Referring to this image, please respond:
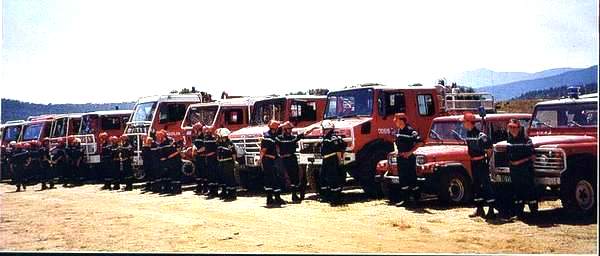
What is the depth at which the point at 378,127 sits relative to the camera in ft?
32.9

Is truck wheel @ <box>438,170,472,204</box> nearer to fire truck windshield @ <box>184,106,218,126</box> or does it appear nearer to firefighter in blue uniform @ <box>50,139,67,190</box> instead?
fire truck windshield @ <box>184,106,218,126</box>

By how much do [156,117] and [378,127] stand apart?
20.2ft

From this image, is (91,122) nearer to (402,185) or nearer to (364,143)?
(364,143)

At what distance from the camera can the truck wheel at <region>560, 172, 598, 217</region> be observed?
7062 millimetres

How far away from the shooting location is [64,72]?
9.72m

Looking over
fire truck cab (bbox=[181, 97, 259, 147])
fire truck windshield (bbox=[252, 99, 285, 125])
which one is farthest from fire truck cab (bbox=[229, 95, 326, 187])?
fire truck cab (bbox=[181, 97, 259, 147])

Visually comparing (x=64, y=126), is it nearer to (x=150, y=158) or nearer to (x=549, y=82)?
(x=150, y=158)

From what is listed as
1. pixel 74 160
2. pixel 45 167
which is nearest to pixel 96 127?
pixel 74 160

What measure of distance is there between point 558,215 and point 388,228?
2147 mm

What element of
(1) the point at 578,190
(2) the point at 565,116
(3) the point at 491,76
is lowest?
(1) the point at 578,190

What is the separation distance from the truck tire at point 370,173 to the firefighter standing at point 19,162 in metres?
8.17

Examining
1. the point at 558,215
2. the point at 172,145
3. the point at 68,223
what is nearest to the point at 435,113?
the point at 558,215

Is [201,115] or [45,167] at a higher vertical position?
[201,115]

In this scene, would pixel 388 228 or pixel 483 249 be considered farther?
pixel 388 228
